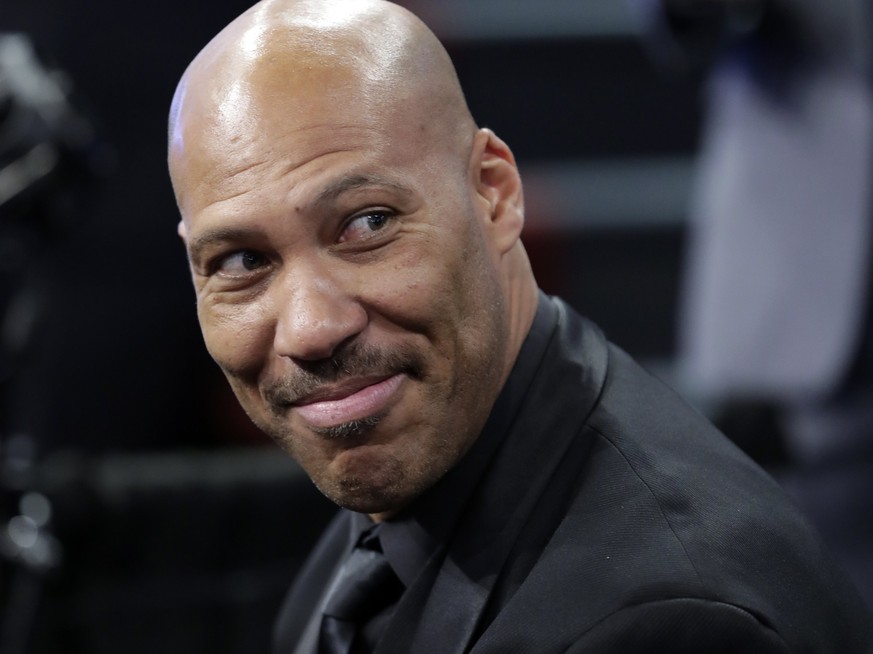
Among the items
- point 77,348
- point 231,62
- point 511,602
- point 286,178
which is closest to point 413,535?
point 511,602

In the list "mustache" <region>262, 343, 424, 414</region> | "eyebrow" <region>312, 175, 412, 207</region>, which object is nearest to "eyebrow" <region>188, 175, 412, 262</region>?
"eyebrow" <region>312, 175, 412, 207</region>

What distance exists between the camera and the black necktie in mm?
1329

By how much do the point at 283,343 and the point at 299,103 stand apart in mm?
236

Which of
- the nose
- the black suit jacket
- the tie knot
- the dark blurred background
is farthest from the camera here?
the dark blurred background

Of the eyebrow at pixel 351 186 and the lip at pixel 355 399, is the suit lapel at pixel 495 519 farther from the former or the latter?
the eyebrow at pixel 351 186

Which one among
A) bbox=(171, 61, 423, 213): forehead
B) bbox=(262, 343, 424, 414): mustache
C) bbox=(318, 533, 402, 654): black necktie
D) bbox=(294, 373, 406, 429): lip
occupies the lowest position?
bbox=(318, 533, 402, 654): black necktie

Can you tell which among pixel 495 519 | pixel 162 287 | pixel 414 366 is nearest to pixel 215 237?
pixel 414 366

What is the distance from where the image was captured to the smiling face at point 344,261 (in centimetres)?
118

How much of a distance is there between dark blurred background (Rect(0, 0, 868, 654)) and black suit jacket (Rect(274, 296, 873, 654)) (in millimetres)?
1478

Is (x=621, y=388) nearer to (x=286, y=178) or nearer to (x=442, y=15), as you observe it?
(x=286, y=178)

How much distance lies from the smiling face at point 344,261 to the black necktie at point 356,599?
0.36 ft

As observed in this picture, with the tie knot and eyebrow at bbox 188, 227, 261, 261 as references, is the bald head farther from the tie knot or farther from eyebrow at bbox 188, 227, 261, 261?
the tie knot

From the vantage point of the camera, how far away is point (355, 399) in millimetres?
1200

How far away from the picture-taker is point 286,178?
3.85 ft
